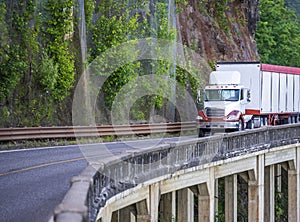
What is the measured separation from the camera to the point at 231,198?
26219 mm

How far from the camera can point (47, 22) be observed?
32625mm

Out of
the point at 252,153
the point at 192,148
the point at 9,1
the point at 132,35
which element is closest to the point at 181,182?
the point at 192,148

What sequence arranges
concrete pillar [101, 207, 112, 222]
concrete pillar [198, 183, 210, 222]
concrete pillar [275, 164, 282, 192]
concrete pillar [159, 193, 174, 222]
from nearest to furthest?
1. concrete pillar [101, 207, 112, 222]
2. concrete pillar [198, 183, 210, 222]
3. concrete pillar [159, 193, 174, 222]
4. concrete pillar [275, 164, 282, 192]

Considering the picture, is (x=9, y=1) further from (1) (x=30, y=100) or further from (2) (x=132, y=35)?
(2) (x=132, y=35)

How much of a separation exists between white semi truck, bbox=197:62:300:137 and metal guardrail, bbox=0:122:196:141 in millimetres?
2759

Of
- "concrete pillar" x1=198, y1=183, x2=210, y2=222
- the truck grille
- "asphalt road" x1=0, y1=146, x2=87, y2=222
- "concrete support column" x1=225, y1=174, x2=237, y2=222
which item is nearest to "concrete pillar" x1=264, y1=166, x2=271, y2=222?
the truck grille

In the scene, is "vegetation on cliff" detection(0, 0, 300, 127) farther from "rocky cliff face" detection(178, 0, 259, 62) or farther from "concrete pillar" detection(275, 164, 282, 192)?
"concrete pillar" detection(275, 164, 282, 192)

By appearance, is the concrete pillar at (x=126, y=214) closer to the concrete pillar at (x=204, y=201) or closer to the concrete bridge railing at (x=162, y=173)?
the concrete bridge railing at (x=162, y=173)

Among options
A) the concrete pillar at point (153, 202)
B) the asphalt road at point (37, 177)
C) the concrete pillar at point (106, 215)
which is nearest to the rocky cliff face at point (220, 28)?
the asphalt road at point (37, 177)

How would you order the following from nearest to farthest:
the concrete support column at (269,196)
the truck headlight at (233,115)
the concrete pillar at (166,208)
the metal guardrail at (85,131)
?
the concrete pillar at (166,208), the metal guardrail at (85,131), the concrete support column at (269,196), the truck headlight at (233,115)

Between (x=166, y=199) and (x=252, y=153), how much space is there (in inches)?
127

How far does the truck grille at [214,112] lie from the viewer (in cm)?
3238

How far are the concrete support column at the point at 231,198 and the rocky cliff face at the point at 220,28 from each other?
19084mm

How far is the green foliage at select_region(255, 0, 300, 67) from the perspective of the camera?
3061 inches
